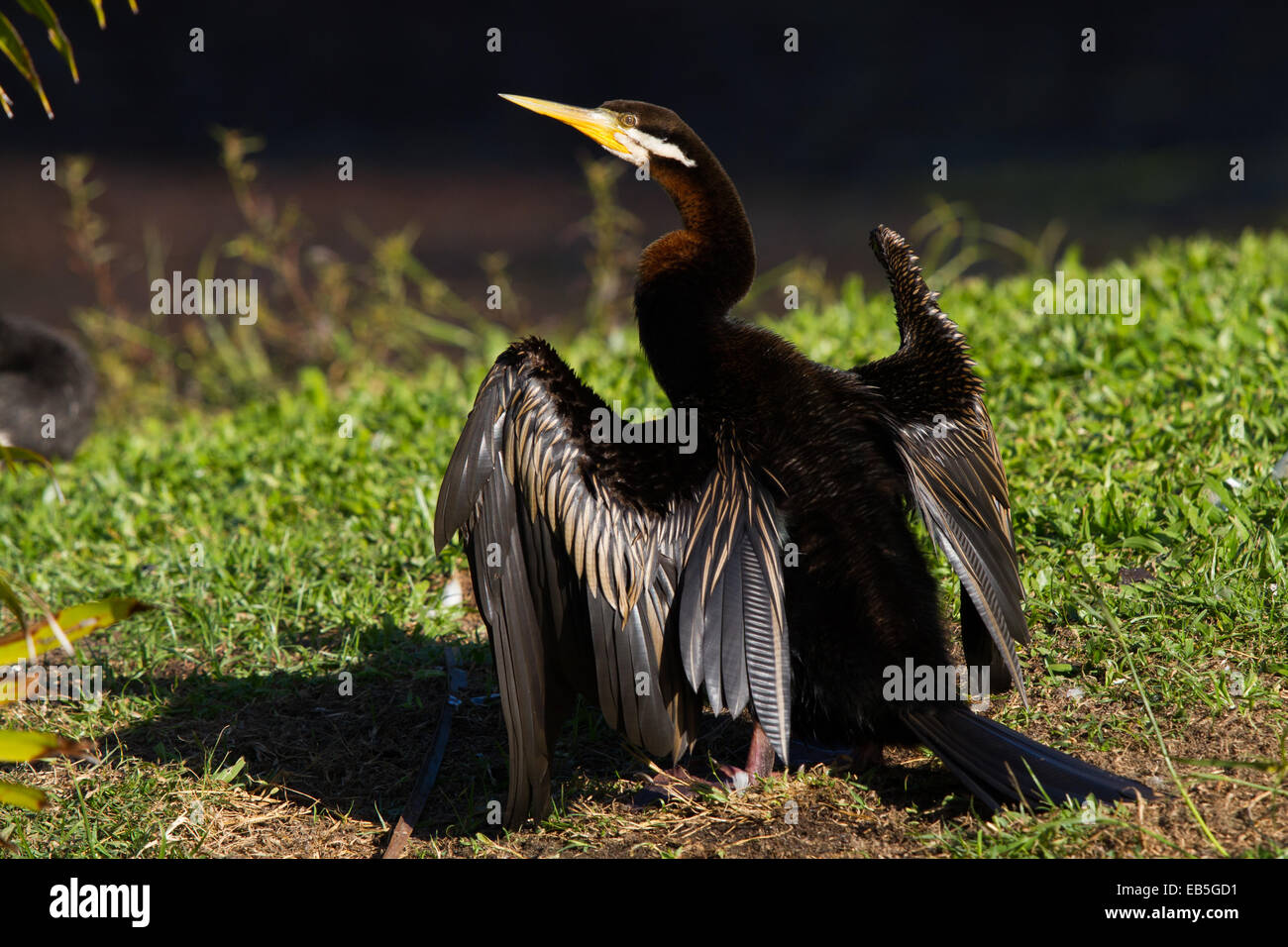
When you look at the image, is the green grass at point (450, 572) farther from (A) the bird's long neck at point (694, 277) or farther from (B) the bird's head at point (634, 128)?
(B) the bird's head at point (634, 128)

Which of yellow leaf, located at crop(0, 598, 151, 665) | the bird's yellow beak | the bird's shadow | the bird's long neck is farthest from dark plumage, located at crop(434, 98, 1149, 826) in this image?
the bird's yellow beak

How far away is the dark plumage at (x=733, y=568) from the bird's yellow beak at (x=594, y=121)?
0.86 metres

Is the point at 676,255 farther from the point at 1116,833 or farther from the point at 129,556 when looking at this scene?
the point at 129,556

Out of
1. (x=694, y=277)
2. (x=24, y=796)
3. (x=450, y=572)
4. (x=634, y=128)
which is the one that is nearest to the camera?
(x=24, y=796)

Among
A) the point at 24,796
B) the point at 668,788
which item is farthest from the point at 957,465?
the point at 24,796

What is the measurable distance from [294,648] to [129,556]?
1093 mm

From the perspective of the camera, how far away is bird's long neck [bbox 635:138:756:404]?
329 centimetres

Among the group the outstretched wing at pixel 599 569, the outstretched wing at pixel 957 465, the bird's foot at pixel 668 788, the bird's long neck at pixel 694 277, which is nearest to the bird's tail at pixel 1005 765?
the outstretched wing at pixel 957 465

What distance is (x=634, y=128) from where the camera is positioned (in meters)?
3.50

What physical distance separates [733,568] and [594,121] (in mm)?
1464

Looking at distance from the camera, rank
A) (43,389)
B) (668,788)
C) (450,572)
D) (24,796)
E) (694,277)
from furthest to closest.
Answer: (43,389), (450,572), (694,277), (668,788), (24,796)

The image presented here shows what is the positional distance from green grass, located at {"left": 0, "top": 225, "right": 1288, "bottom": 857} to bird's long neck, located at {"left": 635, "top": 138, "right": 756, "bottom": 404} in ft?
3.67

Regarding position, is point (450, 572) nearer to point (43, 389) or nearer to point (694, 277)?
point (694, 277)

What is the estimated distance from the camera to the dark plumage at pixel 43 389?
7.04 meters
